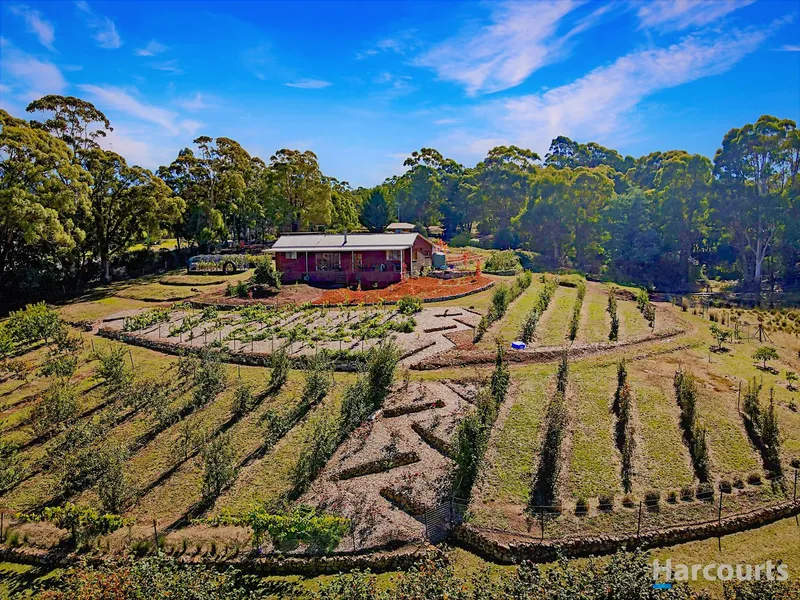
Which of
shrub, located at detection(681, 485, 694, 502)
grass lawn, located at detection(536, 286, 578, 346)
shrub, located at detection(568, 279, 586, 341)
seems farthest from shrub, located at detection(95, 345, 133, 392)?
shrub, located at detection(568, 279, 586, 341)

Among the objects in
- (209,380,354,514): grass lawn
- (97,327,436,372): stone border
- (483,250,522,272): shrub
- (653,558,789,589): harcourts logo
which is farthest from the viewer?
(483,250,522,272): shrub

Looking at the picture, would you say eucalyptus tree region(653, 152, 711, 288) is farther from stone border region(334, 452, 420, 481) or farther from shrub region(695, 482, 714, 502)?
stone border region(334, 452, 420, 481)

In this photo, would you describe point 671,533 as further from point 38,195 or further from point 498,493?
point 38,195

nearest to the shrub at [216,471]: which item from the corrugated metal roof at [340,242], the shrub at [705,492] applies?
the shrub at [705,492]

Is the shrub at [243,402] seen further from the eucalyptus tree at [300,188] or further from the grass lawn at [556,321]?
the eucalyptus tree at [300,188]

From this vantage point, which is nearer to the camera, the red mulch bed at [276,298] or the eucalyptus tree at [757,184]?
the red mulch bed at [276,298]
